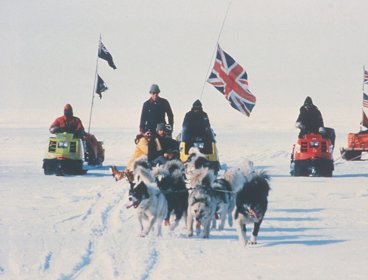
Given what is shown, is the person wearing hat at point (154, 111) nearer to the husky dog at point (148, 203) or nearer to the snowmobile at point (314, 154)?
the husky dog at point (148, 203)

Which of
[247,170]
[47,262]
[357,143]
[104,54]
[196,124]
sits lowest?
[47,262]

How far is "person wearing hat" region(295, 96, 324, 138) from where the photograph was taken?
21.4m

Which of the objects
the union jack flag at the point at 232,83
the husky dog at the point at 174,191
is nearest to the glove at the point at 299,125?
the union jack flag at the point at 232,83

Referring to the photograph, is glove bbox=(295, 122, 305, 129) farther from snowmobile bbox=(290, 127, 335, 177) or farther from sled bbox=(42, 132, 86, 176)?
sled bbox=(42, 132, 86, 176)

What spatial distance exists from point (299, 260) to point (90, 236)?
294 centimetres

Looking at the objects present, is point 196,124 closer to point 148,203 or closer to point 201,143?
point 201,143

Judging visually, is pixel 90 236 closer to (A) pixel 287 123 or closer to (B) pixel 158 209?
(B) pixel 158 209

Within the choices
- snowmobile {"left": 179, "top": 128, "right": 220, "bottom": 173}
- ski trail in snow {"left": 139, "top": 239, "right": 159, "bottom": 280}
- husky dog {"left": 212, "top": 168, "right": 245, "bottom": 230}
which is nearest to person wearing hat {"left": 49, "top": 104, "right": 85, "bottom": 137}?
snowmobile {"left": 179, "top": 128, "right": 220, "bottom": 173}

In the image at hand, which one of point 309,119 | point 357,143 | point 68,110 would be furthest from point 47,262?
point 357,143

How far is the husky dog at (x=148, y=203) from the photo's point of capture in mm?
10258

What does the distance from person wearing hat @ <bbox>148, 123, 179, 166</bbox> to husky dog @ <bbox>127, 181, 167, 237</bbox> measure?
2.32 meters

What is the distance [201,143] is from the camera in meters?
18.8

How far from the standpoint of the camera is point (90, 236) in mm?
10516

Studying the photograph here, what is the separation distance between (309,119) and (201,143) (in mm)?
4033
